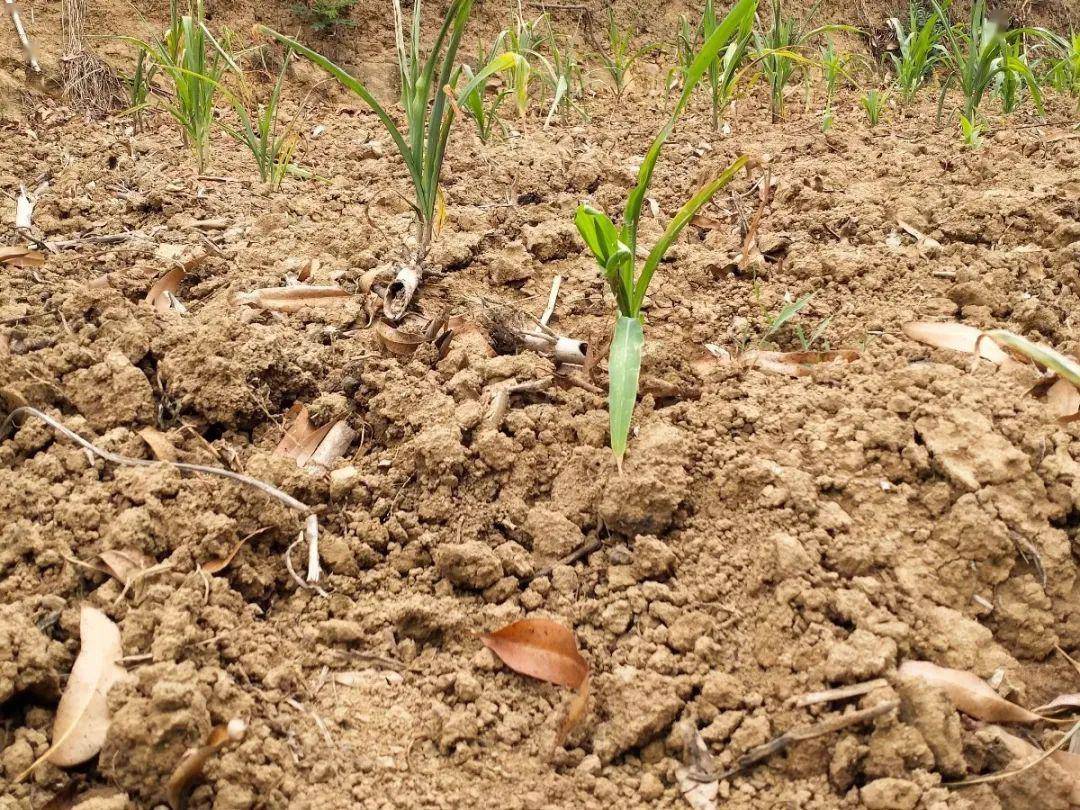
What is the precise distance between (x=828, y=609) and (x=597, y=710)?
356 mm

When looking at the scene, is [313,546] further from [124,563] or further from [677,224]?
[677,224]

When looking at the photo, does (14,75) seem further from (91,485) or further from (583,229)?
(583,229)

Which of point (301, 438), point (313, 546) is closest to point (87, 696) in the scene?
point (313, 546)

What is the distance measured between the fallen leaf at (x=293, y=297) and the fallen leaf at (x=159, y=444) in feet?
1.65

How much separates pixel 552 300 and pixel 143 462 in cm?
92

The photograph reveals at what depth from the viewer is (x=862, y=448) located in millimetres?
1320

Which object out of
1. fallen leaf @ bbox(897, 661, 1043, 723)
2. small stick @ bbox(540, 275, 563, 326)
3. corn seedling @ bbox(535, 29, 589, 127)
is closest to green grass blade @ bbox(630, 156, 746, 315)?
small stick @ bbox(540, 275, 563, 326)

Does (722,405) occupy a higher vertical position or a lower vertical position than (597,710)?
higher

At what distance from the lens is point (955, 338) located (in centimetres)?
155

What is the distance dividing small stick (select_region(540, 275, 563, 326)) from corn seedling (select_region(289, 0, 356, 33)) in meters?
2.84

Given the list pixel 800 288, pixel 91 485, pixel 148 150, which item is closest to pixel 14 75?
pixel 148 150

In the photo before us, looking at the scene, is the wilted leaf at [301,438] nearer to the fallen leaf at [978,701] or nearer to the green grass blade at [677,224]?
the green grass blade at [677,224]

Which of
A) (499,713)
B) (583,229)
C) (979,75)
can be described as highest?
(979,75)

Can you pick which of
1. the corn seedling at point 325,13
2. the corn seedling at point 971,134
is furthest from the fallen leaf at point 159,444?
the corn seedling at point 325,13
